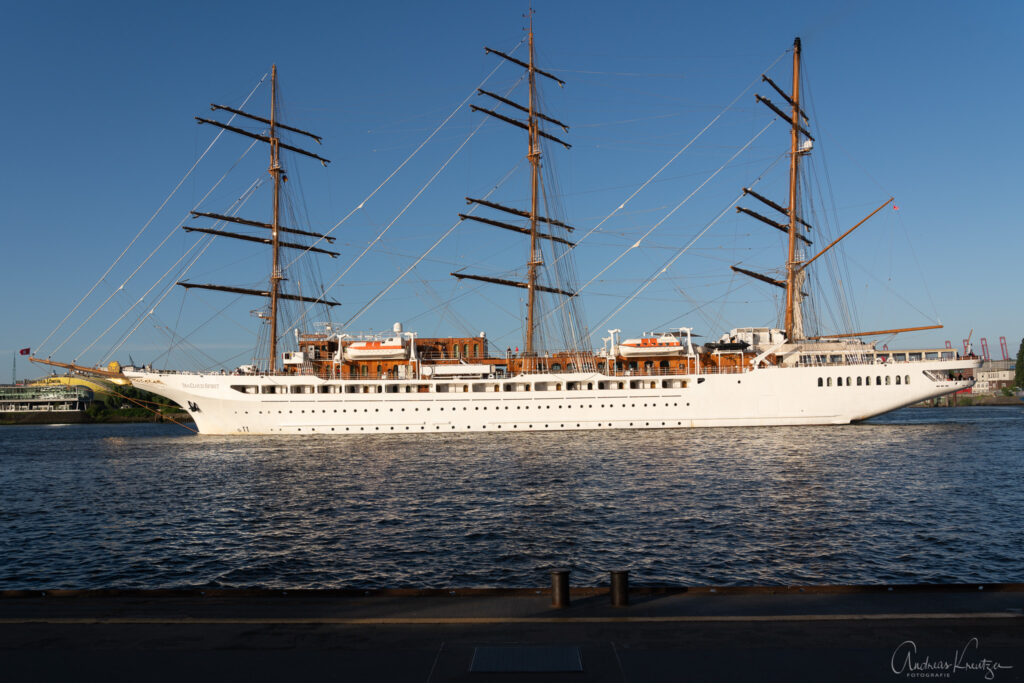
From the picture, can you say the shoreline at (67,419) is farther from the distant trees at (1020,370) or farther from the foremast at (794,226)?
the distant trees at (1020,370)

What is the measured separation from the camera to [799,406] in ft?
146

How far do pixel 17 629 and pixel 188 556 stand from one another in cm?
754

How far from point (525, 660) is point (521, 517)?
11603mm

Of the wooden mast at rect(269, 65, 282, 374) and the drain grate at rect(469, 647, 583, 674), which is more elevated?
the wooden mast at rect(269, 65, 282, 374)

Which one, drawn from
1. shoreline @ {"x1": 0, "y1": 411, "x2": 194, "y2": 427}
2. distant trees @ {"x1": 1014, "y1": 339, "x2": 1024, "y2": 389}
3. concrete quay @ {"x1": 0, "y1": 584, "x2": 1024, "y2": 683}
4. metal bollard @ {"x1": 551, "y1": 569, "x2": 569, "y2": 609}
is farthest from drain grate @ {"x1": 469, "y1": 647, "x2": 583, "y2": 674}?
distant trees @ {"x1": 1014, "y1": 339, "x2": 1024, "y2": 389}

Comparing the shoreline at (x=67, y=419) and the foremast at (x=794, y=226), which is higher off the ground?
the foremast at (x=794, y=226)

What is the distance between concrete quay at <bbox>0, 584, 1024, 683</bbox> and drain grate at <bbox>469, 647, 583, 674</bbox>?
0.02 m

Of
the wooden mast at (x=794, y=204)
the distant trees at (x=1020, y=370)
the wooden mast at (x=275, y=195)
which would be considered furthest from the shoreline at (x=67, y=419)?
the distant trees at (x=1020, y=370)

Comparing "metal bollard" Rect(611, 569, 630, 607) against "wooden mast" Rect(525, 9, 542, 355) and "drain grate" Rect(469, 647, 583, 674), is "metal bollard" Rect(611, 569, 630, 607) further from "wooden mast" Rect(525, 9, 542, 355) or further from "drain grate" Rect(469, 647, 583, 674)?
"wooden mast" Rect(525, 9, 542, 355)

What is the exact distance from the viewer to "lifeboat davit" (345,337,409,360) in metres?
48.2

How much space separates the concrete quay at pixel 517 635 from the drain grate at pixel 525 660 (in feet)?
0.07

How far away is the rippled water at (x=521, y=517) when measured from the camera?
12836 millimetres

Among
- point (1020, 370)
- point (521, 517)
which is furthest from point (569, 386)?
point (1020, 370)

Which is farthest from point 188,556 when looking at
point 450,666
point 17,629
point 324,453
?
point 324,453
